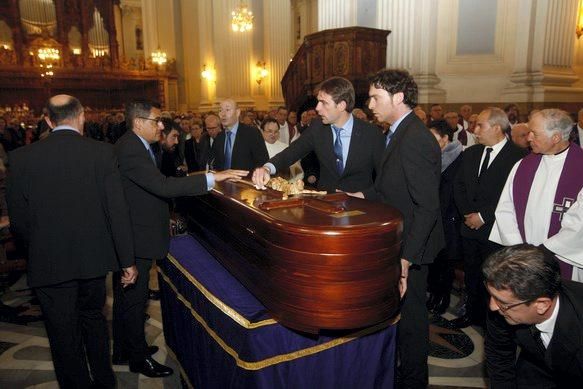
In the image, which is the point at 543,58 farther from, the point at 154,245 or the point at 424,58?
the point at 154,245

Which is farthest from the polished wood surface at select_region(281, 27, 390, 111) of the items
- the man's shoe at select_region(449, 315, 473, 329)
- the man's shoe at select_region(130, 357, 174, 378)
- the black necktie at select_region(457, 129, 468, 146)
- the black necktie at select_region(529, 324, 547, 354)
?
the black necktie at select_region(529, 324, 547, 354)

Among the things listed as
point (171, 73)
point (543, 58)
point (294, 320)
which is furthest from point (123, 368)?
point (171, 73)

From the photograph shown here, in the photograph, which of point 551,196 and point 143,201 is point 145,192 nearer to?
point 143,201

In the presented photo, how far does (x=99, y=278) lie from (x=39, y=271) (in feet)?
1.15

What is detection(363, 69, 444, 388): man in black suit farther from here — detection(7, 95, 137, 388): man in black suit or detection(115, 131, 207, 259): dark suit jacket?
detection(7, 95, 137, 388): man in black suit

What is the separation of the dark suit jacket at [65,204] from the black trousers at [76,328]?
A: 137mm

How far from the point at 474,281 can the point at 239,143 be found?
8.37ft

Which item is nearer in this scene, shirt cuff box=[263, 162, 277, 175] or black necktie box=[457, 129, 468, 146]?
shirt cuff box=[263, 162, 277, 175]

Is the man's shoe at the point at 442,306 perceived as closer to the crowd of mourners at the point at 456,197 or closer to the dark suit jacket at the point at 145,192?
the crowd of mourners at the point at 456,197

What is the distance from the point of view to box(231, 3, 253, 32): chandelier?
1485 centimetres

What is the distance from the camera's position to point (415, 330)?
2.58 m

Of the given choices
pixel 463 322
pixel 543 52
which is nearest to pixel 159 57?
pixel 543 52

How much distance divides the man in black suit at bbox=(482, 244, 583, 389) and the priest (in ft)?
3.25

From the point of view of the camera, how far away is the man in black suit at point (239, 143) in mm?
4457
